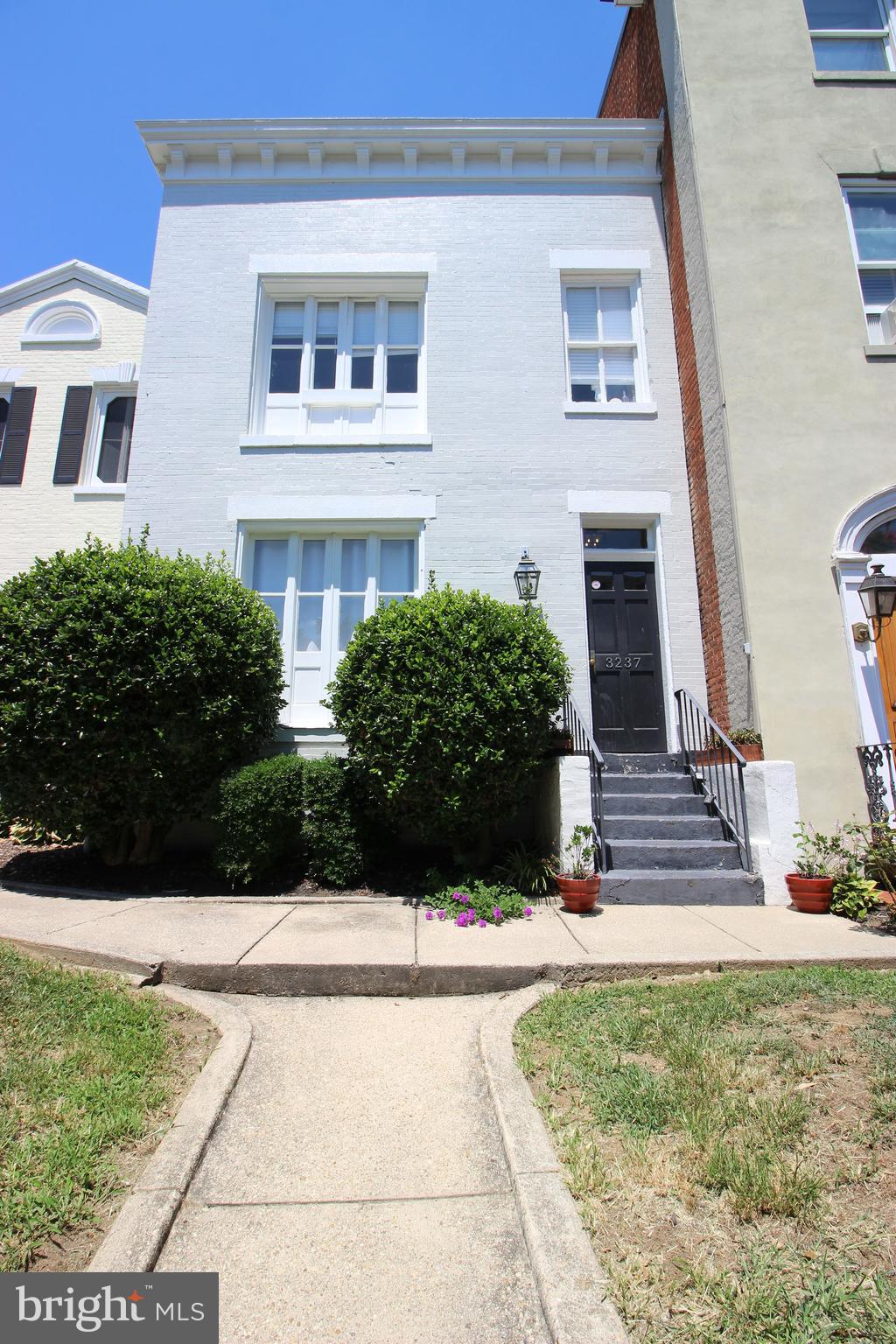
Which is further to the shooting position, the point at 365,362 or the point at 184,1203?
the point at 365,362

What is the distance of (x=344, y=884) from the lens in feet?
21.5

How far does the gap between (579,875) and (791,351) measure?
6509 mm

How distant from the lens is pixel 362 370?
9633 millimetres

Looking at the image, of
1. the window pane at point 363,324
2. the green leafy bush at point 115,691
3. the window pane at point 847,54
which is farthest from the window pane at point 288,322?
the window pane at point 847,54

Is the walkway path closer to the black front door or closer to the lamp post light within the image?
the black front door

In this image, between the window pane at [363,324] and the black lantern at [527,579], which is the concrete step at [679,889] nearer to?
the black lantern at [527,579]

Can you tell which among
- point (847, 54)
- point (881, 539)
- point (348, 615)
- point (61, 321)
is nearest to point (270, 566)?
point (348, 615)

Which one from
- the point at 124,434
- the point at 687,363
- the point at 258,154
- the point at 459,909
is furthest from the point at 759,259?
the point at 124,434

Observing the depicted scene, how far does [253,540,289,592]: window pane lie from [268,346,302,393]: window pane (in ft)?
7.63

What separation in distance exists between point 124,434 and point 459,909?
29.9ft

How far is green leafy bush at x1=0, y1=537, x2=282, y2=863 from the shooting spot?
6070 mm

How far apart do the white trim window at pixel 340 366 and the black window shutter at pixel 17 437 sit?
401cm

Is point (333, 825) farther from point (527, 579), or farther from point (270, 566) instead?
point (270, 566)

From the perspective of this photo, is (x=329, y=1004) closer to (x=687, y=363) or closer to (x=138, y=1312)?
(x=138, y=1312)
